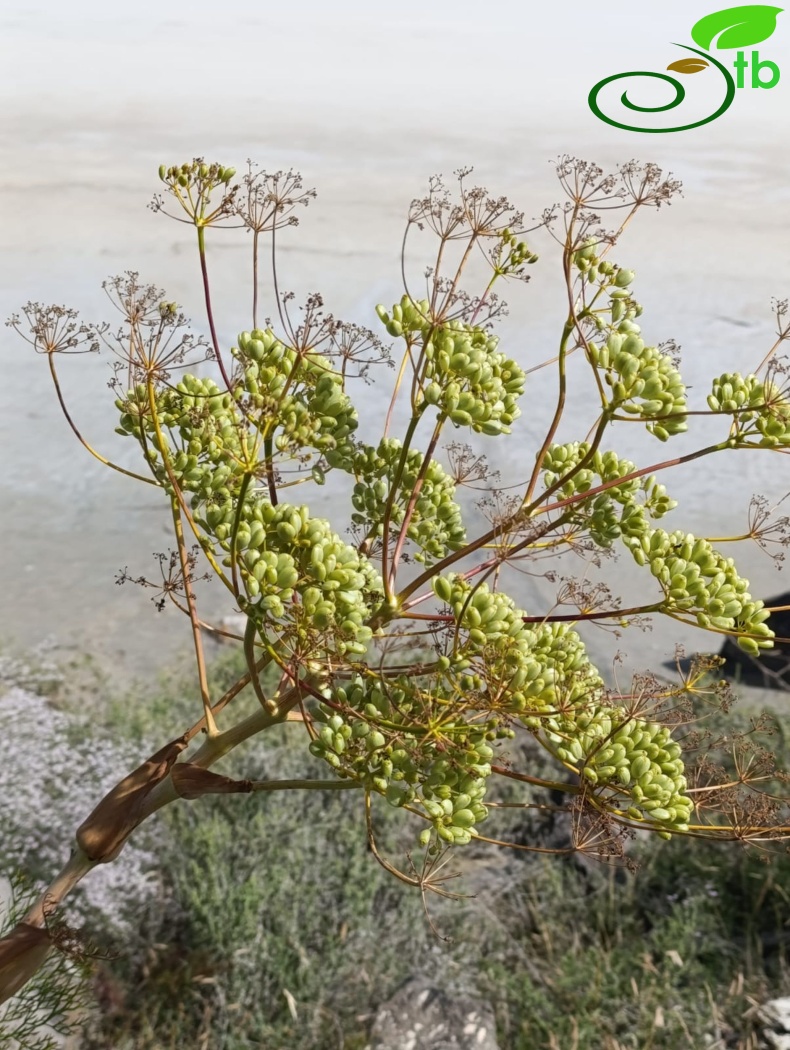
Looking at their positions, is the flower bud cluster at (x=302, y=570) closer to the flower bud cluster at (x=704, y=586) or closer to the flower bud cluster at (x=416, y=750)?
the flower bud cluster at (x=416, y=750)

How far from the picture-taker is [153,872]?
1622 millimetres

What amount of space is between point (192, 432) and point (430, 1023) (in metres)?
1.01

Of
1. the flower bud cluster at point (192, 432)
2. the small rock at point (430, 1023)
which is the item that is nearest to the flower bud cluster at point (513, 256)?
the flower bud cluster at point (192, 432)

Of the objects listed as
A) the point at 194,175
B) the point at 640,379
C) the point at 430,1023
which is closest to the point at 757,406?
the point at 640,379

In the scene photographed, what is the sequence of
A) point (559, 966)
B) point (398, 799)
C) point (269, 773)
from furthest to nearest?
point (269, 773), point (559, 966), point (398, 799)

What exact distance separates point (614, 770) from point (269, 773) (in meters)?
1.36

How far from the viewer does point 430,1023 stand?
1.28 m

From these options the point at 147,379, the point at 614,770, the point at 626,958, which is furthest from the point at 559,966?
the point at 147,379

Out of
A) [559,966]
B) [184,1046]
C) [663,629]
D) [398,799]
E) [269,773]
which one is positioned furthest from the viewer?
[663,629]

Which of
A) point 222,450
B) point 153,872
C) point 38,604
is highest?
point 222,450

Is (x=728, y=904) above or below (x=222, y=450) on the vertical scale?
below

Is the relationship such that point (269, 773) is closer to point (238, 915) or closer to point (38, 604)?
point (238, 915)

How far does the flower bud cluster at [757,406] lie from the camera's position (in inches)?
18.0

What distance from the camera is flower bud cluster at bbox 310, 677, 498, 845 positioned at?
1.51 feet
